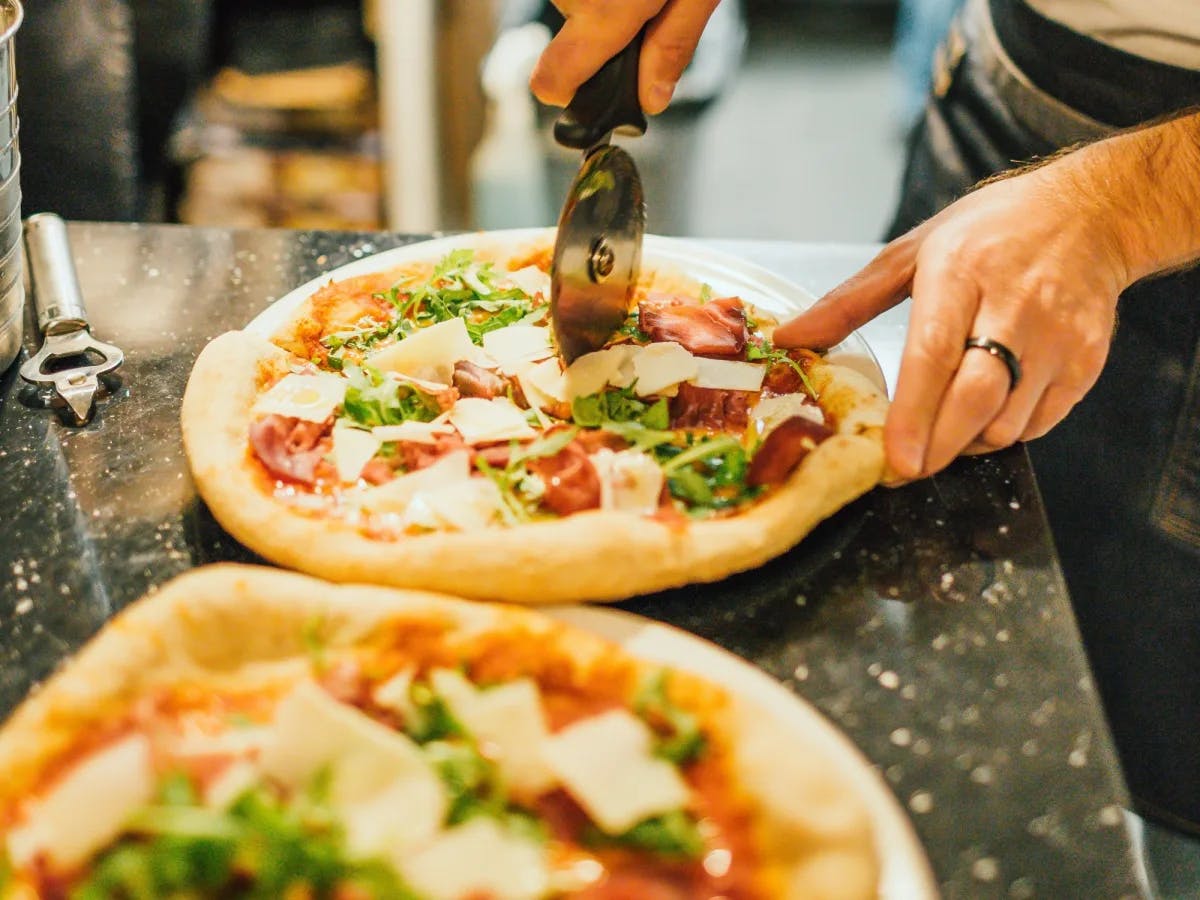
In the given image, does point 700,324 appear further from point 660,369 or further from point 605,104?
point 605,104

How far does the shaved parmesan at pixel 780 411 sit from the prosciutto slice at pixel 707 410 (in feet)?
0.08

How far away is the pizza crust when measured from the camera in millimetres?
1452

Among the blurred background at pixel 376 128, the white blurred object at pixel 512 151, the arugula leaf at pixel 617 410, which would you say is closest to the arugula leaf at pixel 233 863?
the arugula leaf at pixel 617 410

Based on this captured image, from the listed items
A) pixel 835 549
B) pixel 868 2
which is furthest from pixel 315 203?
pixel 868 2

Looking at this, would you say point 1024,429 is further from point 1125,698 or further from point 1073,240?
point 1125,698

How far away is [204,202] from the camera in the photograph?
12.7ft

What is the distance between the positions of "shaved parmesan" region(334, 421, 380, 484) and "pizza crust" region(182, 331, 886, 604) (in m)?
0.10

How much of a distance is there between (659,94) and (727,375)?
506 millimetres

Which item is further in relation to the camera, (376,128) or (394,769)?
(376,128)

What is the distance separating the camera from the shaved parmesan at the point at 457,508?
5.08ft

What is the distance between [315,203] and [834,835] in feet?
11.5

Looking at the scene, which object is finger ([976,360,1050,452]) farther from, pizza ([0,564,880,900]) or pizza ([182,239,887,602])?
pizza ([0,564,880,900])

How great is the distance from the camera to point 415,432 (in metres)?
1.70

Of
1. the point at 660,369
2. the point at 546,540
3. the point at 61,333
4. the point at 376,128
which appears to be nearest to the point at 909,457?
the point at 660,369
